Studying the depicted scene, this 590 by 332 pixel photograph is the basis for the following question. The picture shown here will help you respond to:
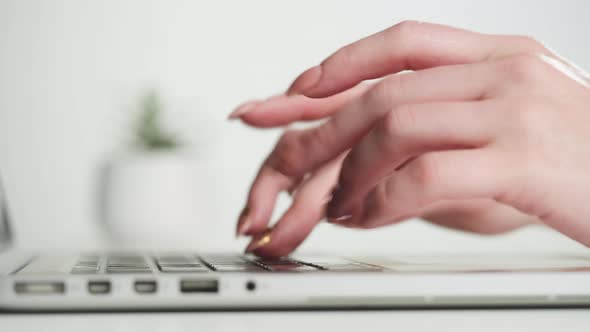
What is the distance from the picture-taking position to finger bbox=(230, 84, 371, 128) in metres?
0.67

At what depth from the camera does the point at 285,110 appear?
69 centimetres

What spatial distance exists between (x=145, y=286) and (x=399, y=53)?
0.28 m

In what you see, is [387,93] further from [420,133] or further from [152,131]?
[152,131]

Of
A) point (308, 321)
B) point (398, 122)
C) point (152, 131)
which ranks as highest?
point (152, 131)

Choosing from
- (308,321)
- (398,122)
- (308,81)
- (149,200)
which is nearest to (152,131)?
(149,200)

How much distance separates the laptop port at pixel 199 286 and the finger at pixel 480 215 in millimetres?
437

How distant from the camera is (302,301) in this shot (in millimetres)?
363

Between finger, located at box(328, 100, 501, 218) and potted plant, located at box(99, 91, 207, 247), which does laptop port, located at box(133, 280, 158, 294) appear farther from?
potted plant, located at box(99, 91, 207, 247)

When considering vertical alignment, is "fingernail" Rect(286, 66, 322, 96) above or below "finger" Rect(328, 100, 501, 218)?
above

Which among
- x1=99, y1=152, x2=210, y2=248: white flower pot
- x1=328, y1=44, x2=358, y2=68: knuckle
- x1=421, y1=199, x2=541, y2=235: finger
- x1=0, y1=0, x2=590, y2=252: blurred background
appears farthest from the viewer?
x1=0, y1=0, x2=590, y2=252: blurred background

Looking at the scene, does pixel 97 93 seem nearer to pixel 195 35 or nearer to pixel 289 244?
pixel 195 35

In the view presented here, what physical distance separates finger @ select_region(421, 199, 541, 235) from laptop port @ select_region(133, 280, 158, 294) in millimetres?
→ 455

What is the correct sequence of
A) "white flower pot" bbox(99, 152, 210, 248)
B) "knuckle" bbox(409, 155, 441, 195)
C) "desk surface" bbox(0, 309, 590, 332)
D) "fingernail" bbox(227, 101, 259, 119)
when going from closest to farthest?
1. "desk surface" bbox(0, 309, 590, 332)
2. "knuckle" bbox(409, 155, 441, 195)
3. "fingernail" bbox(227, 101, 259, 119)
4. "white flower pot" bbox(99, 152, 210, 248)


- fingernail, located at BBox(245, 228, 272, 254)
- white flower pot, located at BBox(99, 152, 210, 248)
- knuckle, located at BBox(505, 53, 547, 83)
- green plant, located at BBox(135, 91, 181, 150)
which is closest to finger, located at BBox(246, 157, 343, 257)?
fingernail, located at BBox(245, 228, 272, 254)
